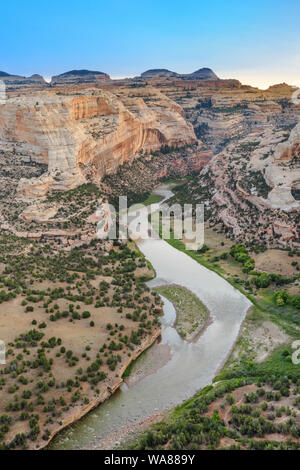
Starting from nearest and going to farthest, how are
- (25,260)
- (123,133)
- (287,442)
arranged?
(287,442) < (25,260) < (123,133)

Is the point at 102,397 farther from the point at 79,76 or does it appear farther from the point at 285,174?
the point at 79,76

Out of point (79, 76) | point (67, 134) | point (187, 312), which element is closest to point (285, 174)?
point (187, 312)

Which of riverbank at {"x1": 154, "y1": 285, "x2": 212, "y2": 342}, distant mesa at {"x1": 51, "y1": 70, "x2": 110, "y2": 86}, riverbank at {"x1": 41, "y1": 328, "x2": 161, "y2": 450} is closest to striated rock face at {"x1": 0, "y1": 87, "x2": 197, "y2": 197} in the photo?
riverbank at {"x1": 154, "y1": 285, "x2": 212, "y2": 342}

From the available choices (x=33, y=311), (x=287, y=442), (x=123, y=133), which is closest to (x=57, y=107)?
(x=123, y=133)

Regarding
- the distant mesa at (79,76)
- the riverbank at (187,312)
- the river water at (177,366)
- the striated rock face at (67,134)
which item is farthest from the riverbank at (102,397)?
the distant mesa at (79,76)

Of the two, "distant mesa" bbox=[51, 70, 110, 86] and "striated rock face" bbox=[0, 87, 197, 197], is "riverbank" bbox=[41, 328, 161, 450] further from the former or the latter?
"distant mesa" bbox=[51, 70, 110, 86]

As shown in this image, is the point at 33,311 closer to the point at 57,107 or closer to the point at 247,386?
the point at 247,386
